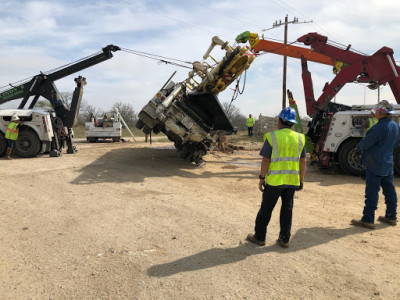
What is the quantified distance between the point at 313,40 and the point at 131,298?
9.60 meters

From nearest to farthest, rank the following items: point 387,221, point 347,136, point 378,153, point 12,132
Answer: point 378,153, point 387,221, point 347,136, point 12,132

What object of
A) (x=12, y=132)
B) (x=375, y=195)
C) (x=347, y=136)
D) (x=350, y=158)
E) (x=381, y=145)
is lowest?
(x=375, y=195)

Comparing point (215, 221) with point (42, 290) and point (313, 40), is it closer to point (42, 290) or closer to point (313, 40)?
point (42, 290)

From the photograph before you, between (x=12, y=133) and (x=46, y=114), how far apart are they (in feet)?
4.02

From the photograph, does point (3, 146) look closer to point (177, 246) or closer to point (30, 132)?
point (30, 132)

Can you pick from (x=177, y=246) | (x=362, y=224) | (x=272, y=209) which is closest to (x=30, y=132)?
(x=177, y=246)

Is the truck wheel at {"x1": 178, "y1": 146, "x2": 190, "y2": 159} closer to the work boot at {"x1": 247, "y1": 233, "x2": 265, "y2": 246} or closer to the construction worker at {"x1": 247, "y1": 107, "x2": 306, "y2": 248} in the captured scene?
the work boot at {"x1": 247, "y1": 233, "x2": 265, "y2": 246}

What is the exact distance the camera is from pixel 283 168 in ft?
11.6

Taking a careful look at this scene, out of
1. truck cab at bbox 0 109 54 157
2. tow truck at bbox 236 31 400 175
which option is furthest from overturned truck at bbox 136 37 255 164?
truck cab at bbox 0 109 54 157

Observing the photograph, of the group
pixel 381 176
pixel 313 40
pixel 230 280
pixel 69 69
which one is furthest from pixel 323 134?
pixel 69 69

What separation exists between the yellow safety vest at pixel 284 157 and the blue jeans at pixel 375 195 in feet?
5.03

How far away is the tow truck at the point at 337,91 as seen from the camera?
8.35 metres

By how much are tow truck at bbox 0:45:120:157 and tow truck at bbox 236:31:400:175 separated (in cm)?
648

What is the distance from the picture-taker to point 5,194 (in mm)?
5828
